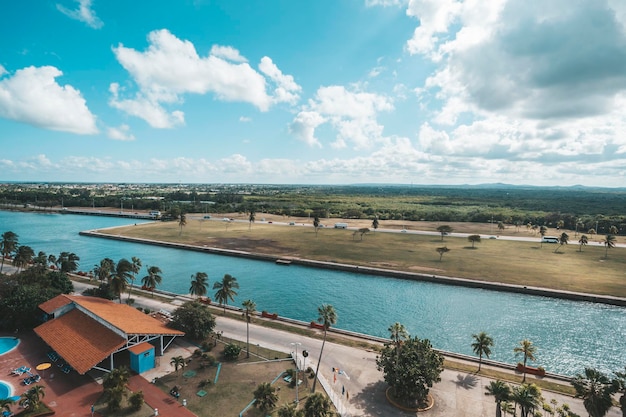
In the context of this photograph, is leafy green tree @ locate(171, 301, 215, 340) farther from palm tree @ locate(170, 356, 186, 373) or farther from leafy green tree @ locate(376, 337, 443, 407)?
leafy green tree @ locate(376, 337, 443, 407)

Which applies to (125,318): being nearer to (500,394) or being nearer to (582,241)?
(500,394)

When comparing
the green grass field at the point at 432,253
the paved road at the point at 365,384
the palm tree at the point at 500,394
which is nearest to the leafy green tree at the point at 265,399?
the paved road at the point at 365,384

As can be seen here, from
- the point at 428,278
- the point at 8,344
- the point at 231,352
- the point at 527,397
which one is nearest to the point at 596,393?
the point at 527,397

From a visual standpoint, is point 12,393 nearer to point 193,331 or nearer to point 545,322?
point 193,331

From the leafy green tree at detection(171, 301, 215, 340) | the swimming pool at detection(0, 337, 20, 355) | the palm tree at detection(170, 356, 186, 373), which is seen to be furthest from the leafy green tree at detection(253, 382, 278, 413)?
the swimming pool at detection(0, 337, 20, 355)

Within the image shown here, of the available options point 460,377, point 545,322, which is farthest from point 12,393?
point 545,322
